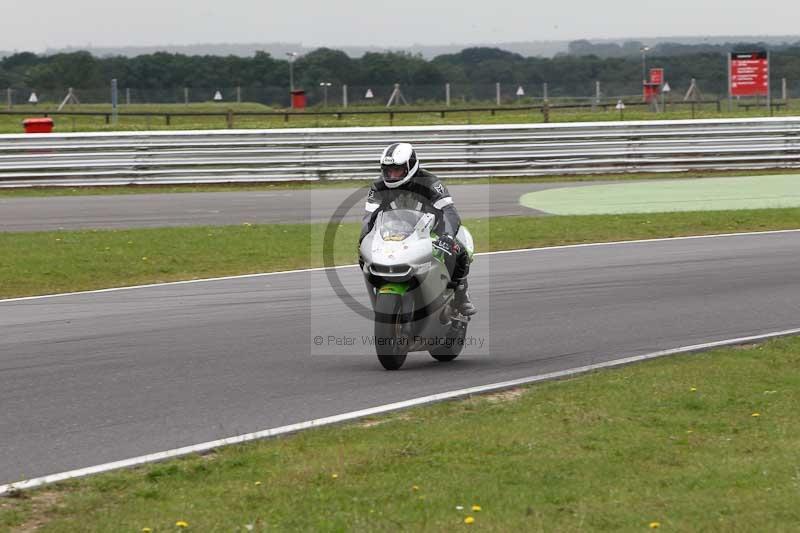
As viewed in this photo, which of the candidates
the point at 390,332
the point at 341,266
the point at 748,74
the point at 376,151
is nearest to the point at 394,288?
the point at 390,332

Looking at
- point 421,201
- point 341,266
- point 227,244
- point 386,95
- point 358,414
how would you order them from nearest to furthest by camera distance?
point 358,414 < point 421,201 < point 341,266 < point 227,244 < point 386,95

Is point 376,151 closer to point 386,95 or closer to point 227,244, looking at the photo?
point 227,244

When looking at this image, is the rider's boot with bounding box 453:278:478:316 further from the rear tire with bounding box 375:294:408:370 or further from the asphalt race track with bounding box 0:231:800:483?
the rear tire with bounding box 375:294:408:370

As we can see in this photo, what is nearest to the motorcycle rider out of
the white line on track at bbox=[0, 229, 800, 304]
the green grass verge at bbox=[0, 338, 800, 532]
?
the green grass verge at bbox=[0, 338, 800, 532]

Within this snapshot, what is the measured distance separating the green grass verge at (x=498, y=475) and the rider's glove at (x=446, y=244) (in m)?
1.27

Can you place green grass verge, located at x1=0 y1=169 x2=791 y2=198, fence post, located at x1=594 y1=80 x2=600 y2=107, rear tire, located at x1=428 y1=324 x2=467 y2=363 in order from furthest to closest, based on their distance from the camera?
1. fence post, located at x1=594 y1=80 x2=600 y2=107
2. green grass verge, located at x1=0 y1=169 x2=791 y2=198
3. rear tire, located at x1=428 y1=324 x2=467 y2=363

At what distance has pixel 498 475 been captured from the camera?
6.10 metres

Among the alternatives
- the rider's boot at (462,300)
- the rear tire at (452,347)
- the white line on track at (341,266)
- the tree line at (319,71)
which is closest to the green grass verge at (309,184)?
the white line on track at (341,266)

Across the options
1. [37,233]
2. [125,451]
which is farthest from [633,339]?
[37,233]

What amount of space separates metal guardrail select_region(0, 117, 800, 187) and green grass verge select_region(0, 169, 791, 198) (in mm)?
134

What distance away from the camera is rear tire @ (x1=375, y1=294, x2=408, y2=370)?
8633 mm

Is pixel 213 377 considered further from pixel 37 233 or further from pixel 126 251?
pixel 37 233

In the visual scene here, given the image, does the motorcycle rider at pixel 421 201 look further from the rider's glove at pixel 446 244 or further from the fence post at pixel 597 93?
the fence post at pixel 597 93

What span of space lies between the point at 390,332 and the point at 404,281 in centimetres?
43
